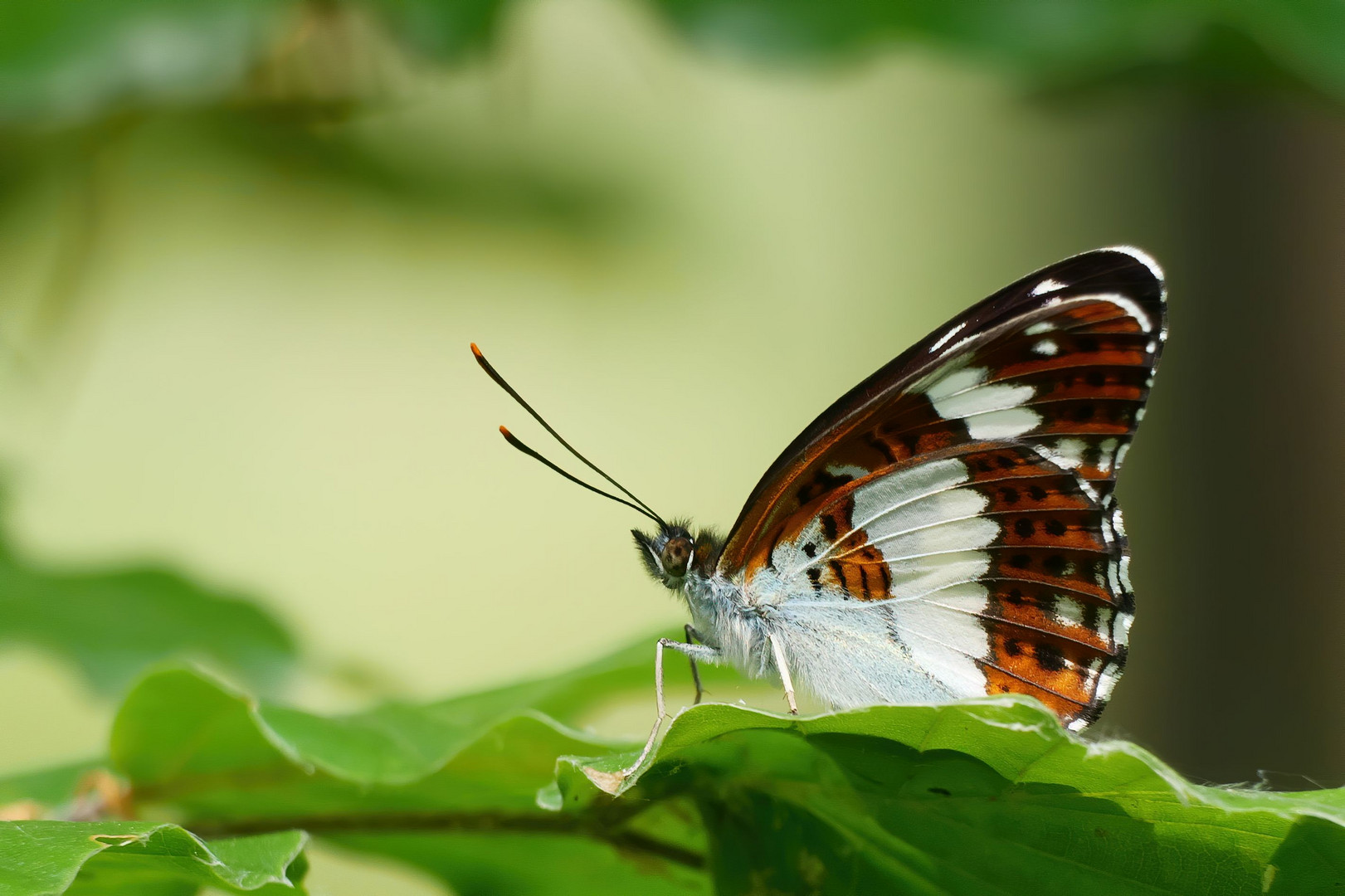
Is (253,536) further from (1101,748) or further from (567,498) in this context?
(1101,748)

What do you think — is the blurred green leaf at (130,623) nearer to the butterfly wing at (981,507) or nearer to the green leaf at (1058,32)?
the butterfly wing at (981,507)

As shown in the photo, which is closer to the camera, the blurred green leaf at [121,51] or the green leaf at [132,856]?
the green leaf at [132,856]

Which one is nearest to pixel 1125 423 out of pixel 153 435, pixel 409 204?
pixel 409 204

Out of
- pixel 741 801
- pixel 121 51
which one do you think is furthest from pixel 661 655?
pixel 121 51

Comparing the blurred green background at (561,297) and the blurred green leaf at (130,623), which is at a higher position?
the blurred green background at (561,297)

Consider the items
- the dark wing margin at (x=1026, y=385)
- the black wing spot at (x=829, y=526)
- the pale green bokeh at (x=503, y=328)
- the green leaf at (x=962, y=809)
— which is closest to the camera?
the green leaf at (x=962, y=809)

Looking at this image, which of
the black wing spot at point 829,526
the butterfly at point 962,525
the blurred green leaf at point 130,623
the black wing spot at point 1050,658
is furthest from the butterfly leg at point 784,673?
the blurred green leaf at point 130,623

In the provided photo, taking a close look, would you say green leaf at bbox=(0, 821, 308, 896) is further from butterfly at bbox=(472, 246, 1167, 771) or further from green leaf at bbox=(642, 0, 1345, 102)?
green leaf at bbox=(642, 0, 1345, 102)

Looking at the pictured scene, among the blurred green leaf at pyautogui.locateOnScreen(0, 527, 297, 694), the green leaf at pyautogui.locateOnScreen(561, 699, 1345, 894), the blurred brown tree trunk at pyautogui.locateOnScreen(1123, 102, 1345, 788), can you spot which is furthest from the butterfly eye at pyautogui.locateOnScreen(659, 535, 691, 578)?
the blurred brown tree trunk at pyautogui.locateOnScreen(1123, 102, 1345, 788)
